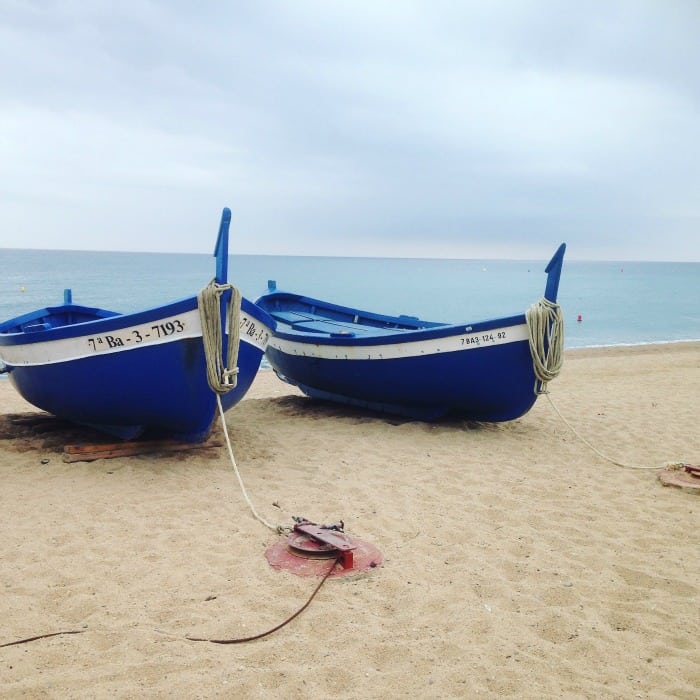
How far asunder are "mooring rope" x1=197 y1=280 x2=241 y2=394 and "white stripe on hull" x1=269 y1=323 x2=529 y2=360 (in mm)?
2202

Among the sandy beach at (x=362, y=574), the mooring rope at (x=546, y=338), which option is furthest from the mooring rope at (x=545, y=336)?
the sandy beach at (x=362, y=574)

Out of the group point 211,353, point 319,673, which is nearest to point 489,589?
point 319,673

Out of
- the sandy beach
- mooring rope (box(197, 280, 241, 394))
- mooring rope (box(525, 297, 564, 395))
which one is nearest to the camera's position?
the sandy beach

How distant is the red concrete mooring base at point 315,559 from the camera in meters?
3.82

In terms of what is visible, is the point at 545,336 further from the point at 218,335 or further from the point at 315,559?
the point at 315,559

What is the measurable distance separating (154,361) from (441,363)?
308 cm

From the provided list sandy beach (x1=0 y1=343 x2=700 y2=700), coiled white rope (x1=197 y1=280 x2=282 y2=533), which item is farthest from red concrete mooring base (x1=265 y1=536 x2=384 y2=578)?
coiled white rope (x1=197 y1=280 x2=282 y2=533)

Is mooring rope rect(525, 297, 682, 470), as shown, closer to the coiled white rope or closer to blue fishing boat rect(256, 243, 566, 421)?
blue fishing boat rect(256, 243, 566, 421)

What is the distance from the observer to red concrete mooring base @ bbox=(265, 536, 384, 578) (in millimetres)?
3820

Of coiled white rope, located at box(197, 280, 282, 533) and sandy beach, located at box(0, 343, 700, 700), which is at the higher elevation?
coiled white rope, located at box(197, 280, 282, 533)

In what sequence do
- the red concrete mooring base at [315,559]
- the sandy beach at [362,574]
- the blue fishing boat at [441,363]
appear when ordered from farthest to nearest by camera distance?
the blue fishing boat at [441,363]
the red concrete mooring base at [315,559]
the sandy beach at [362,574]

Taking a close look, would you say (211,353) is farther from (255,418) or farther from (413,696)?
(413,696)

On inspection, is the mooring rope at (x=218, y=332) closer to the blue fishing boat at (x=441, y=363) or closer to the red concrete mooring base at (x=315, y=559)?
the red concrete mooring base at (x=315, y=559)

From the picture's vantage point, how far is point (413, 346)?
7.13 metres
